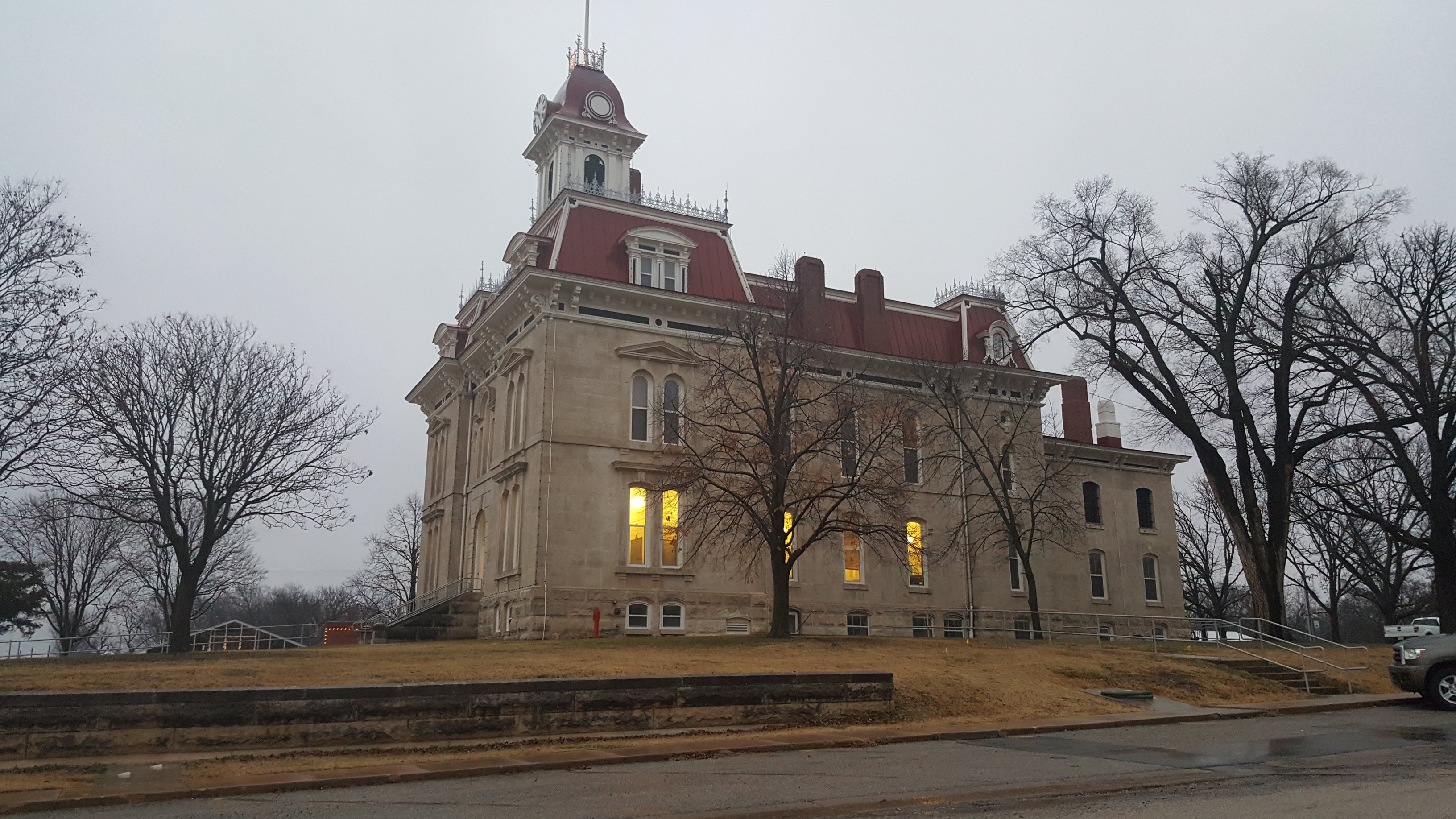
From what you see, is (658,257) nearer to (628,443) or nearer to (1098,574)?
(628,443)

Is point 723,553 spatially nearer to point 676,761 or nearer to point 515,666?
point 515,666

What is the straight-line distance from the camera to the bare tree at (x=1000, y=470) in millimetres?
35344

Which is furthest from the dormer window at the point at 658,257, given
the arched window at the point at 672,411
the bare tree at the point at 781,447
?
the bare tree at the point at 781,447

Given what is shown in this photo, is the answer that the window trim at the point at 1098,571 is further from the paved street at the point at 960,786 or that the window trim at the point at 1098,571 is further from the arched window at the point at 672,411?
the paved street at the point at 960,786

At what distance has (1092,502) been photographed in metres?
45.4

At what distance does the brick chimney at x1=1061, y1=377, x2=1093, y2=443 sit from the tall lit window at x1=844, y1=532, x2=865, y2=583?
15788 millimetres

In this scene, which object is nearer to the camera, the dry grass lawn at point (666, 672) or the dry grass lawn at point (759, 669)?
the dry grass lawn at point (666, 672)

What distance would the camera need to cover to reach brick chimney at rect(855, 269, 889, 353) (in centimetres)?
3959

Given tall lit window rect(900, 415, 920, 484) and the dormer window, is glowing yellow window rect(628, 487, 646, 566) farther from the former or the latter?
tall lit window rect(900, 415, 920, 484)

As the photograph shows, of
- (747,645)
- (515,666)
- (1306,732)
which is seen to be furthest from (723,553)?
(1306,732)

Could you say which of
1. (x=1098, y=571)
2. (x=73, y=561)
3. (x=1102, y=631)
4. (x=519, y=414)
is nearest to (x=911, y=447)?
(x=519, y=414)

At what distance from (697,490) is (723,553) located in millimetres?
8227

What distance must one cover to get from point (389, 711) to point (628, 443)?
2110 cm

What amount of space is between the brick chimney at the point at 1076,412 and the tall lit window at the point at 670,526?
23.3 metres
